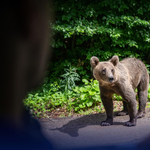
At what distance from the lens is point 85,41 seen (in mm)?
5875

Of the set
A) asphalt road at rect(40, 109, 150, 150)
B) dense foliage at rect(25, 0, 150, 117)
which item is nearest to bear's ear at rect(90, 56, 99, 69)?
asphalt road at rect(40, 109, 150, 150)

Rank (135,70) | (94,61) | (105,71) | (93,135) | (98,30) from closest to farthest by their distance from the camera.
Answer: (93,135) < (105,71) < (94,61) < (135,70) < (98,30)

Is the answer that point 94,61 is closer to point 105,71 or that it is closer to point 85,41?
point 105,71

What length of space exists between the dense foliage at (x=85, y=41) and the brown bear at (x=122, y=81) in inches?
45.2

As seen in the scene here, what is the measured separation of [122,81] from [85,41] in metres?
3.02

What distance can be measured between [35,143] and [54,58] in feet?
17.0

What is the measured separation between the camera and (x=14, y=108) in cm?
64

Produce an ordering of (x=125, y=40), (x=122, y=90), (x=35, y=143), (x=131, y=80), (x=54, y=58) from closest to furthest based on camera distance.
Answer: (x=35, y=143), (x=122, y=90), (x=131, y=80), (x=125, y=40), (x=54, y=58)

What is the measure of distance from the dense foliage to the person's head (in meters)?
3.82

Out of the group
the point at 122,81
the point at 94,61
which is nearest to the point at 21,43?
the point at 94,61

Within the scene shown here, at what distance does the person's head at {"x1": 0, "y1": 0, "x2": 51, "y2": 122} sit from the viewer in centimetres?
57

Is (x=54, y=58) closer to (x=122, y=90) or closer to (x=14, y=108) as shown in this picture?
(x=122, y=90)

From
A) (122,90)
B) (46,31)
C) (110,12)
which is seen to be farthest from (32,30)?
(110,12)

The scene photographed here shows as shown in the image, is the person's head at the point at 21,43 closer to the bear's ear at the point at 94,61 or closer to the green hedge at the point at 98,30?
the bear's ear at the point at 94,61
